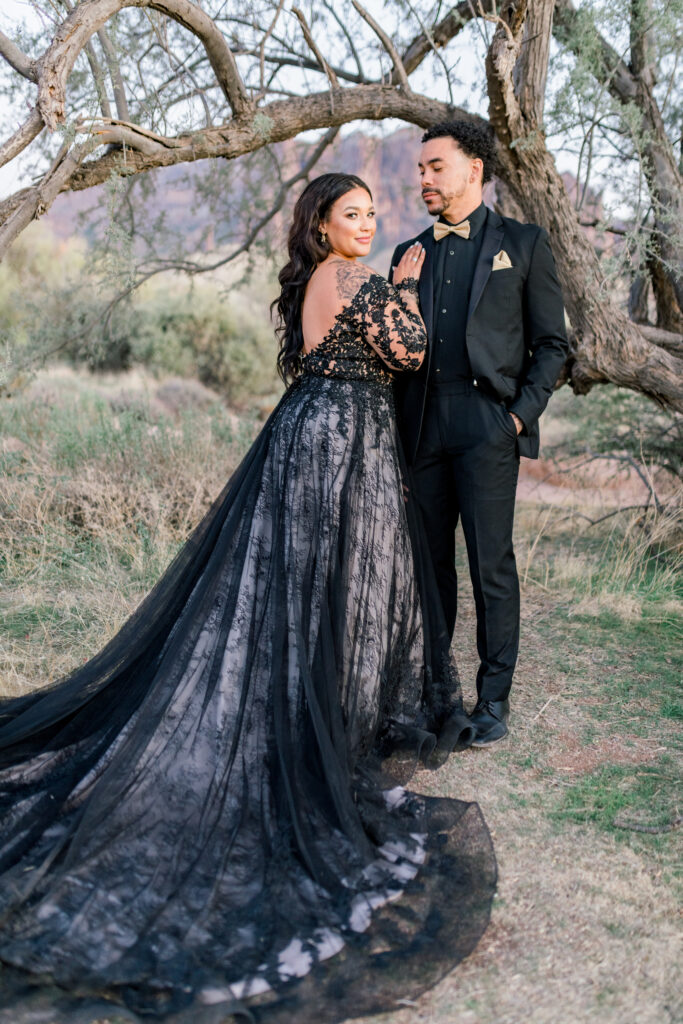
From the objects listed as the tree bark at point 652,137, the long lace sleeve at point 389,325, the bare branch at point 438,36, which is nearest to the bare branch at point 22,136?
the long lace sleeve at point 389,325

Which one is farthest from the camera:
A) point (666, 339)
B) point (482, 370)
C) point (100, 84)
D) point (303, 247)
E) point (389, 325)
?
point (666, 339)

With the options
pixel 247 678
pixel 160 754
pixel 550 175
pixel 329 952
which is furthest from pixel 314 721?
pixel 550 175

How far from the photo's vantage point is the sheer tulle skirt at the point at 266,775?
6.89 ft

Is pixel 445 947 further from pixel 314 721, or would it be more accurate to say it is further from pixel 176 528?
pixel 176 528

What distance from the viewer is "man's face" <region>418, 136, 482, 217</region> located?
3486mm

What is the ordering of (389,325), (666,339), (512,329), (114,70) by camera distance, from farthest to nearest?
(666,339), (114,70), (512,329), (389,325)

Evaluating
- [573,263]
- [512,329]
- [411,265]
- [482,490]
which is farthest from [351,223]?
[573,263]

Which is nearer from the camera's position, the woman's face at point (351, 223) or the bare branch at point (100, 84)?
the woman's face at point (351, 223)

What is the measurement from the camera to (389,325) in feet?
10.2

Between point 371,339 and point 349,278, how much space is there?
0.76 feet

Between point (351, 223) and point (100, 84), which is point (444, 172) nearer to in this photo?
point (351, 223)

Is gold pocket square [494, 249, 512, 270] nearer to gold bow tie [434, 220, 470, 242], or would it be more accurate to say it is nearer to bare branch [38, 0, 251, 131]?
gold bow tie [434, 220, 470, 242]

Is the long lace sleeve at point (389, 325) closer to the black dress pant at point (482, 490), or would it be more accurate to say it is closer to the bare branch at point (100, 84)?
the black dress pant at point (482, 490)

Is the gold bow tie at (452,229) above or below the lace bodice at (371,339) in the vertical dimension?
above
